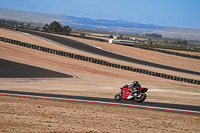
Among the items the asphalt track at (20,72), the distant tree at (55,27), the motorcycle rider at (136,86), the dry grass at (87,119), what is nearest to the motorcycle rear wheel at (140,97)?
the motorcycle rider at (136,86)

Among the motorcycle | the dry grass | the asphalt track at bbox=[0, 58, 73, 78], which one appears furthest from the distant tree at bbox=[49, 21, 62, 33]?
the dry grass

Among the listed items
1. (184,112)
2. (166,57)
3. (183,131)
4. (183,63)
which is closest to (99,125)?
(183,131)

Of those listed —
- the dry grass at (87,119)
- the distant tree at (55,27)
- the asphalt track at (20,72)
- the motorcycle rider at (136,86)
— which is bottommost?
the asphalt track at (20,72)

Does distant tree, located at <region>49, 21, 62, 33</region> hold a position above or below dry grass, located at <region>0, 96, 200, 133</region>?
above

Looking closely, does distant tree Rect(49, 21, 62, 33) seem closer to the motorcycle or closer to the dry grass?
the motorcycle

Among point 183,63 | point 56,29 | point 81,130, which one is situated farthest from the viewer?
point 56,29

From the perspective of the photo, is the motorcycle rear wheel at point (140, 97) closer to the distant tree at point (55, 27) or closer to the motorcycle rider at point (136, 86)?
the motorcycle rider at point (136, 86)

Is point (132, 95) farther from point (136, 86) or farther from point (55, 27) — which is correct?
point (55, 27)

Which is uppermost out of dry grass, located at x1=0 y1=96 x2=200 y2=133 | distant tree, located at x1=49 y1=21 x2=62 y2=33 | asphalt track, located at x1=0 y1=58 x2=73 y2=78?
distant tree, located at x1=49 y1=21 x2=62 y2=33

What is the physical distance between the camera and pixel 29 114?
442 inches

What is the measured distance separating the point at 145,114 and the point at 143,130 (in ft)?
8.77

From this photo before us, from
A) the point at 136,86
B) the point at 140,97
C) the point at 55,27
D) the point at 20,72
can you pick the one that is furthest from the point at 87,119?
the point at 55,27

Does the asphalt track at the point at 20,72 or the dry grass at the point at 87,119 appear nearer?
the dry grass at the point at 87,119

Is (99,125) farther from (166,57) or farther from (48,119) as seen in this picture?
(166,57)
